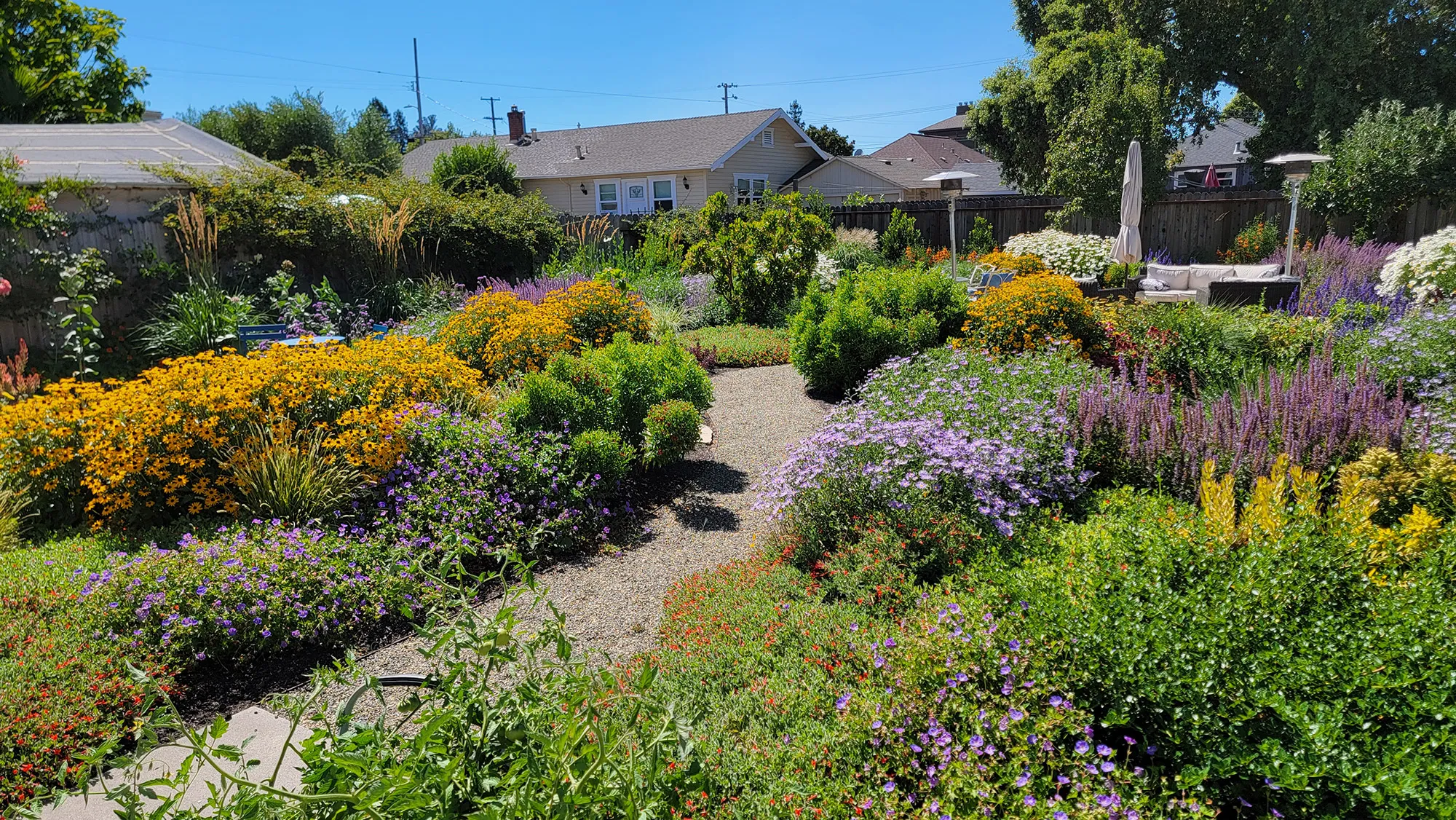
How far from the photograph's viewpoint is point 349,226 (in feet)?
36.9

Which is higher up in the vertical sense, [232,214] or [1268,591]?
[232,214]

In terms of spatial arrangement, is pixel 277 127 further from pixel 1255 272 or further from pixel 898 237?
pixel 1255 272

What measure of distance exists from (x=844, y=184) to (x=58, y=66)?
25.1m

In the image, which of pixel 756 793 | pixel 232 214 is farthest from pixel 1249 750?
pixel 232 214

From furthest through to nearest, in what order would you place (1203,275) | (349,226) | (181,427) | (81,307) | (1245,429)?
(1203,275), (349,226), (81,307), (181,427), (1245,429)

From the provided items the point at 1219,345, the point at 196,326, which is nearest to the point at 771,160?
the point at 196,326

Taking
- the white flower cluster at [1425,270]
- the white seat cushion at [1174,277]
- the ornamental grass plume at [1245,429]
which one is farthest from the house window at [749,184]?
the ornamental grass plume at [1245,429]

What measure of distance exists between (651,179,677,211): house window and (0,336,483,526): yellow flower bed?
1013 inches

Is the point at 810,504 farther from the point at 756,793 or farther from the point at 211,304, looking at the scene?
the point at 211,304

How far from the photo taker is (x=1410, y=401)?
17.8 ft

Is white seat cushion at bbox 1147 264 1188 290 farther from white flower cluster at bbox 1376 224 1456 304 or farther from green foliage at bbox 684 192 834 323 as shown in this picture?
green foliage at bbox 684 192 834 323

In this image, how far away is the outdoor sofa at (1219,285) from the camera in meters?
9.87

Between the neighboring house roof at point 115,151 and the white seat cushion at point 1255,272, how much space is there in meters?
16.1

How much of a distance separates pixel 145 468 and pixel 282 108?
3070cm
